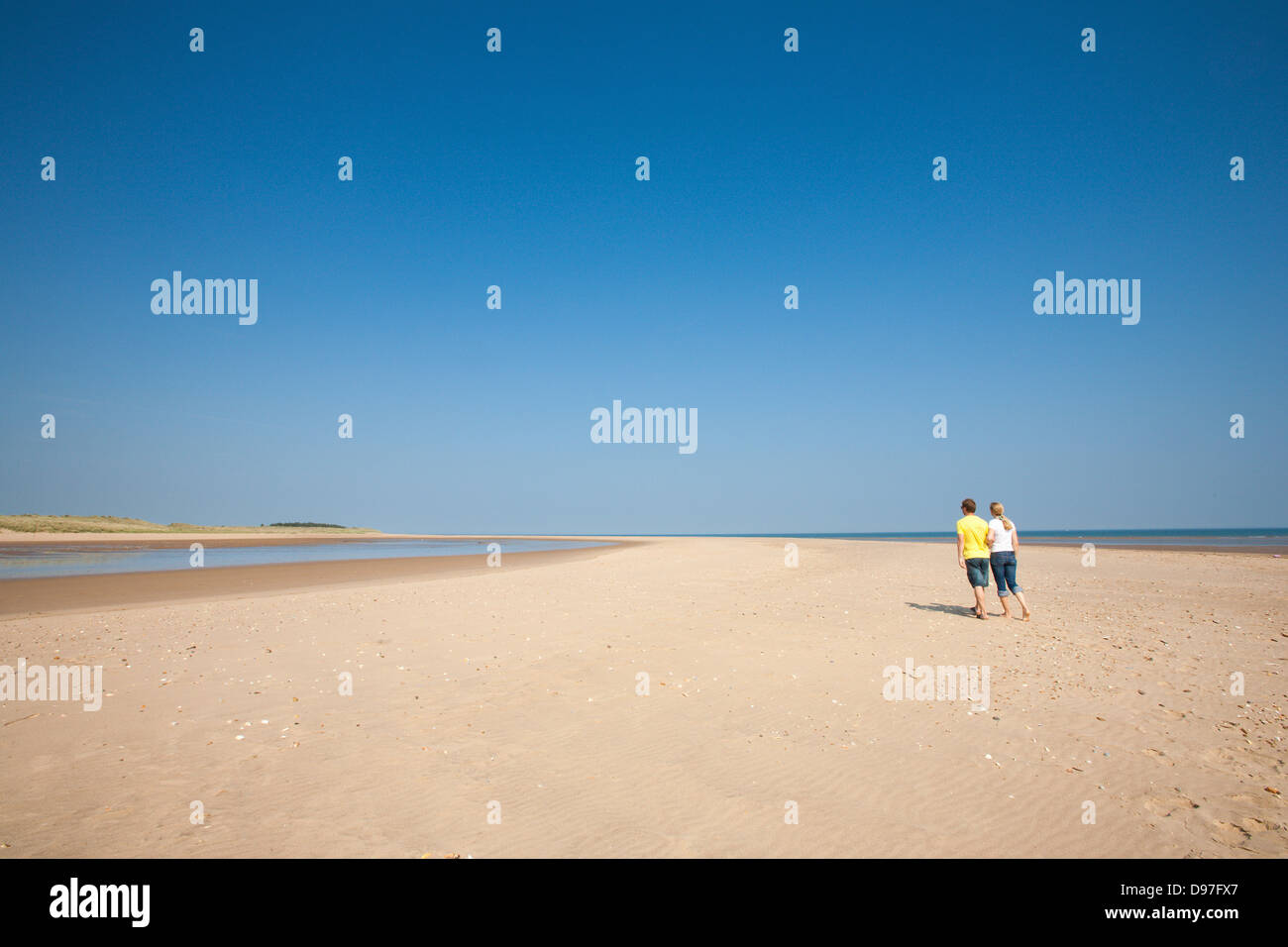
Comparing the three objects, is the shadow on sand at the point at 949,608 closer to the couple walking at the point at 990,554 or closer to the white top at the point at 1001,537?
the couple walking at the point at 990,554

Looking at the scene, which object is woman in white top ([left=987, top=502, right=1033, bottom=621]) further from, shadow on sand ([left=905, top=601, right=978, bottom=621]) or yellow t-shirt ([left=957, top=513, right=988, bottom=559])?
shadow on sand ([left=905, top=601, right=978, bottom=621])

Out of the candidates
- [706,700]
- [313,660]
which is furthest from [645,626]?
[313,660]

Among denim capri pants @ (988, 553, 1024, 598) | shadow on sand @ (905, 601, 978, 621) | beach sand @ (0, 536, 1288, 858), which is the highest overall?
denim capri pants @ (988, 553, 1024, 598)

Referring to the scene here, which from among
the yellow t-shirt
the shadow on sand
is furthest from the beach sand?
the yellow t-shirt

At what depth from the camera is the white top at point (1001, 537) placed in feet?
44.7

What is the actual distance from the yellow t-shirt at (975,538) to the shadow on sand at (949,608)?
56.5 inches

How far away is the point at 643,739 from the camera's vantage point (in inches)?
257

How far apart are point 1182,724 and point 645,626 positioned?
334 inches

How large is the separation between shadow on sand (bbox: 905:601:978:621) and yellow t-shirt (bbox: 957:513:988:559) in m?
1.44

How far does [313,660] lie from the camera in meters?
9.64

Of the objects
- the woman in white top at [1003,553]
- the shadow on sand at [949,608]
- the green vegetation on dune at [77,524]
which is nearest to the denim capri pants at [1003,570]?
the woman in white top at [1003,553]

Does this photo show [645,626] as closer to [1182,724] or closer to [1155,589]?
[1182,724]

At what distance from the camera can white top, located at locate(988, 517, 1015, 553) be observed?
13633 millimetres

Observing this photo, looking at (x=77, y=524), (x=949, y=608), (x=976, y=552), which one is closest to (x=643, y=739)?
(x=976, y=552)
